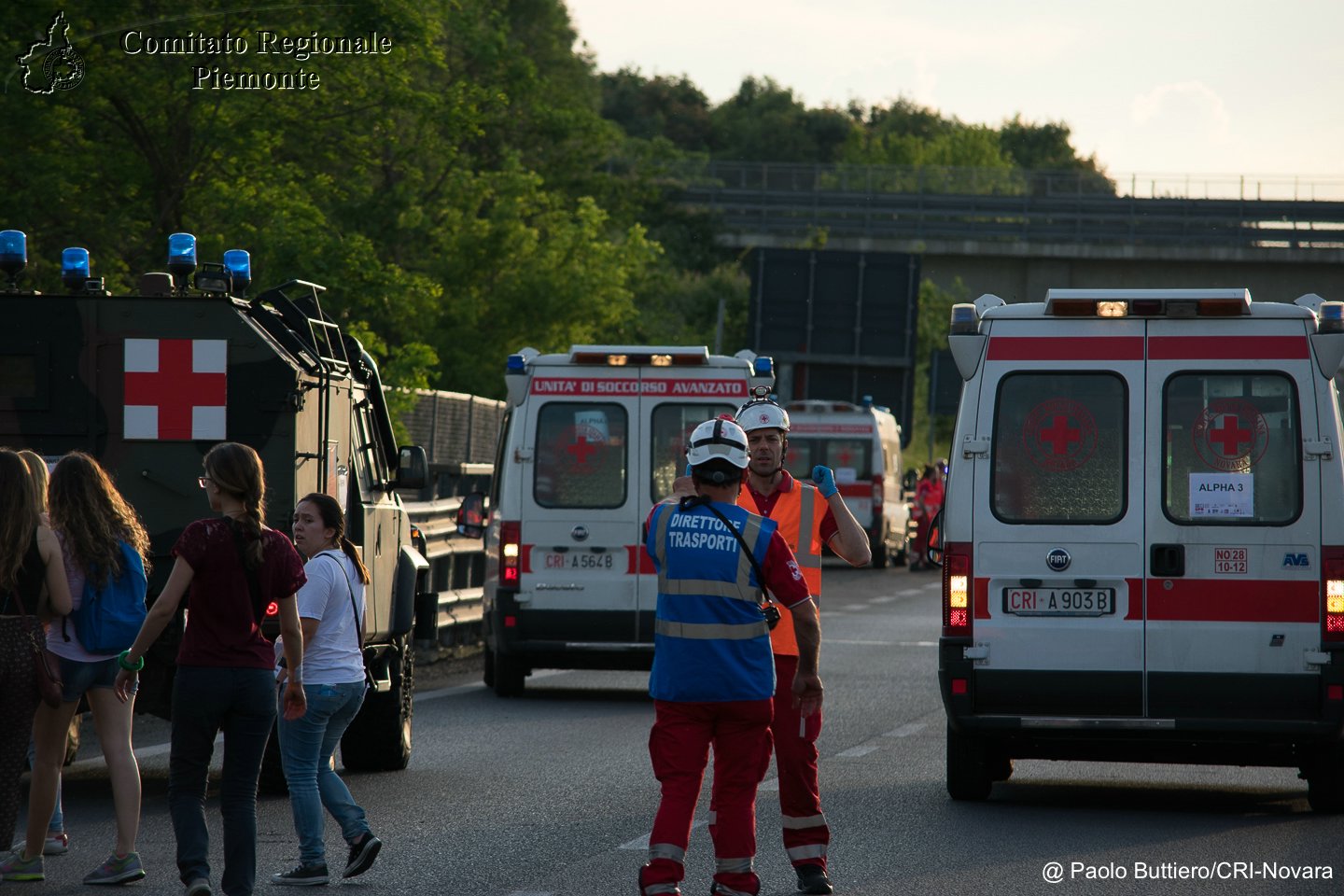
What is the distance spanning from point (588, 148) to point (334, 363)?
34674mm

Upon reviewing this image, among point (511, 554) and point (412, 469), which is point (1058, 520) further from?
point (511, 554)

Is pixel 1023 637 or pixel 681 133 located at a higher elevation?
pixel 681 133

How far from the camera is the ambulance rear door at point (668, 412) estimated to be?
50.3 ft

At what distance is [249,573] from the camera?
7105 millimetres

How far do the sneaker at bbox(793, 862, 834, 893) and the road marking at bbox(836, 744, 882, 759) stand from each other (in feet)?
15.2

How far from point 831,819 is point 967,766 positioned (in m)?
0.89

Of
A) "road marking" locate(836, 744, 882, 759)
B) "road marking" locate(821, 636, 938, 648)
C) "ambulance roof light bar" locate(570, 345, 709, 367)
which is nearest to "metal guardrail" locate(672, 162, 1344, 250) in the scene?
"road marking" locate(821, 636, 938, 648)

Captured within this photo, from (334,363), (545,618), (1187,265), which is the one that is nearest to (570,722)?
(545,618)

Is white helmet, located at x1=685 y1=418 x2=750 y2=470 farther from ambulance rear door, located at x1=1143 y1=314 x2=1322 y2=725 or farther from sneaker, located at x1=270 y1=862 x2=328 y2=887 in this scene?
ambulance rear door, located at x1=1143 y1=314 x2=1322 y2=725

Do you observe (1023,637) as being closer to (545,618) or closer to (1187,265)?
(545,618)

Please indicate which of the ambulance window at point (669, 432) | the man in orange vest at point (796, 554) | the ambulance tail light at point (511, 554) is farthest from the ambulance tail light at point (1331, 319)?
the ambulance tail light at point (511, 554)

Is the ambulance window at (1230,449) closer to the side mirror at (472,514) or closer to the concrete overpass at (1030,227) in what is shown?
the side mirror at (472,514)

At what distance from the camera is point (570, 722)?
14.0m

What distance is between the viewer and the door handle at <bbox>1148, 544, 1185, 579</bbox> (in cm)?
984
